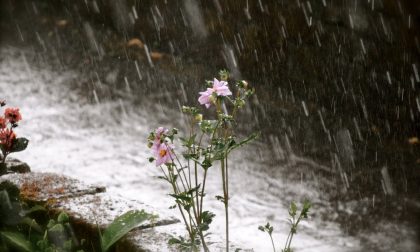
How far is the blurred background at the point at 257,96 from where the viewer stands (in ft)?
13.1

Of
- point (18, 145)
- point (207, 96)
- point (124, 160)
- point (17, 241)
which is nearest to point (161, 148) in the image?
point (207, 96)

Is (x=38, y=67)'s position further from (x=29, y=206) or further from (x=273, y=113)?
(x=29, y=206)

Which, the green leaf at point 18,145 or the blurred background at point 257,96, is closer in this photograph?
the green leaf at point 18,145

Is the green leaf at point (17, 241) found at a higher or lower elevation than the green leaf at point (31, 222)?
lower

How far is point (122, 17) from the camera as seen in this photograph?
24.3 ft

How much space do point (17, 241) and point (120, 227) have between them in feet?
0.99

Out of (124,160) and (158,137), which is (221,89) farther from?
(124,160)

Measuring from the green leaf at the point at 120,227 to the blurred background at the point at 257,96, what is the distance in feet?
5.03

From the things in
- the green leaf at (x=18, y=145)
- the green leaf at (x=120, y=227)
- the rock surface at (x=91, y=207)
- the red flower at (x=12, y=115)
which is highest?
the red flower at (x=12, y=115)

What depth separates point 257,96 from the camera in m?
5.71

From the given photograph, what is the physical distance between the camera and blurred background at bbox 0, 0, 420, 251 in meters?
3.99

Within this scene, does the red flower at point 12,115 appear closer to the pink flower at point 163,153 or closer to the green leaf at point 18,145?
the green leaf at point 18,145

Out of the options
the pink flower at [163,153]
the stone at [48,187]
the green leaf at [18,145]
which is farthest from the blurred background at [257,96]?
the pink flower at [163,153]

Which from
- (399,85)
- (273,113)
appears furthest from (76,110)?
(399,85)
